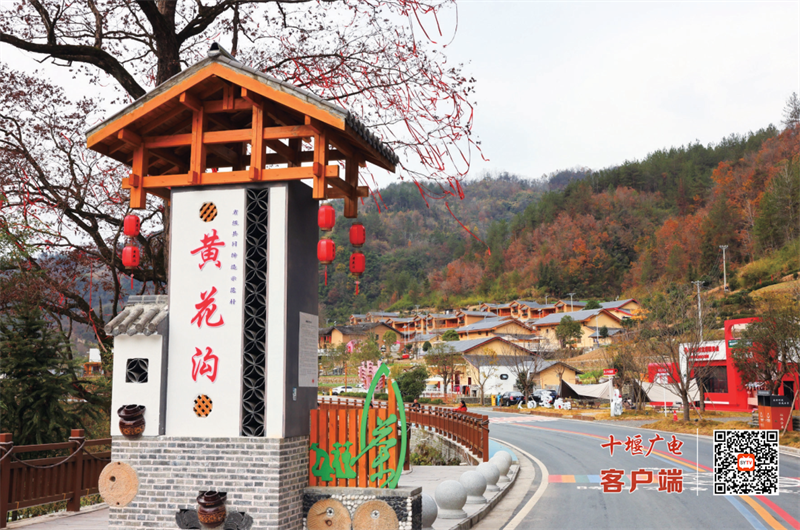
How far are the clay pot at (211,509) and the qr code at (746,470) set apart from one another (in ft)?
32.2

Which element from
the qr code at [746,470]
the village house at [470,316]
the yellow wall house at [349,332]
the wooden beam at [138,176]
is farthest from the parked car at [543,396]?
the village house at [470,316]

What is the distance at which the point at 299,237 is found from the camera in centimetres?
818

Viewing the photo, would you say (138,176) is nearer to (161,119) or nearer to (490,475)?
(161,119)

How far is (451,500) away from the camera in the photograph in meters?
10.0

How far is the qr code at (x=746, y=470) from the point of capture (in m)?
12.9

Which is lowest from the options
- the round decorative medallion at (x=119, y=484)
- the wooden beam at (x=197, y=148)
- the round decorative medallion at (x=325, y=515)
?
the round decorative medallion at (x=325, y=515)

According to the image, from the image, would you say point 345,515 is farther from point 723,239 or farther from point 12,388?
point 723,239

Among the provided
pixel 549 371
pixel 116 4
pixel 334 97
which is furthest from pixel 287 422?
pixel 549 371

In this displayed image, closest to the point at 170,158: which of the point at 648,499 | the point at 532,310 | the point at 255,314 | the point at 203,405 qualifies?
the point at 255,314

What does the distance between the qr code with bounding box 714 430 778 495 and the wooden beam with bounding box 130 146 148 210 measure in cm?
1157

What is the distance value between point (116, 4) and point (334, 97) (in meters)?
4.65

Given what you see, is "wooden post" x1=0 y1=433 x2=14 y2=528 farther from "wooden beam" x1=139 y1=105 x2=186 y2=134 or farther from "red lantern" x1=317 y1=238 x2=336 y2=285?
"red lantern" x1=317 y1=238 x2=336 y2=285

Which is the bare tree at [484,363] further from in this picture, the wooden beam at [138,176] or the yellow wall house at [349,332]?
the wooden beam at [138,176]

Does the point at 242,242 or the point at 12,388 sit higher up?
the point at 242,242
